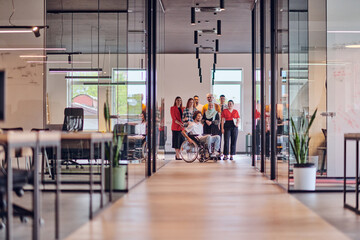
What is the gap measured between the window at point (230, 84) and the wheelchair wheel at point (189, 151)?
19.7 ft

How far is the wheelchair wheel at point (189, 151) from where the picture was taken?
480 inches

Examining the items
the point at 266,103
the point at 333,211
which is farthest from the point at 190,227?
the point at 266,103

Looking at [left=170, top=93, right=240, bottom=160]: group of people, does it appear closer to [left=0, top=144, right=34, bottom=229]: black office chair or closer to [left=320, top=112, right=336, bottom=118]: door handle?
[left=320, top=112, right=336, bottom=118]: door handle

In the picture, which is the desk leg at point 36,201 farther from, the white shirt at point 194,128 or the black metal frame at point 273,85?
the white shirt at point 194,128

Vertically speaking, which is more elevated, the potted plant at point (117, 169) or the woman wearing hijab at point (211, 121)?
the woman wearing hijab at point (211, 121)

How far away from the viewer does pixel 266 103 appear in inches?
337

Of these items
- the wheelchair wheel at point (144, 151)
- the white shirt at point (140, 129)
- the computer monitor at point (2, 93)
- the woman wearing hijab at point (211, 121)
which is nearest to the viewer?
the computer monitor at point (2, 93)

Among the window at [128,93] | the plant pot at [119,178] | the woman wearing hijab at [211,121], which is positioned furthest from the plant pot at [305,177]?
the woman wearing hijab at [211,121]

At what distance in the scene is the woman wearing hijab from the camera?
1233cm

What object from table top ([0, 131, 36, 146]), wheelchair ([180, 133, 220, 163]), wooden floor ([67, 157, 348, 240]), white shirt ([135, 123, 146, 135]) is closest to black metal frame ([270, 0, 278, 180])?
wooden floor ([67, 157, 348, 240])

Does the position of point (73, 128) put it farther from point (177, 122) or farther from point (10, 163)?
point (177, 122)

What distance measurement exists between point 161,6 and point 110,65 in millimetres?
4224

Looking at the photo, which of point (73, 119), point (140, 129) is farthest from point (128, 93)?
point (140, 129)

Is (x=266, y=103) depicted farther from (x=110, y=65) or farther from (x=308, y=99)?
(x=110, y=65)
